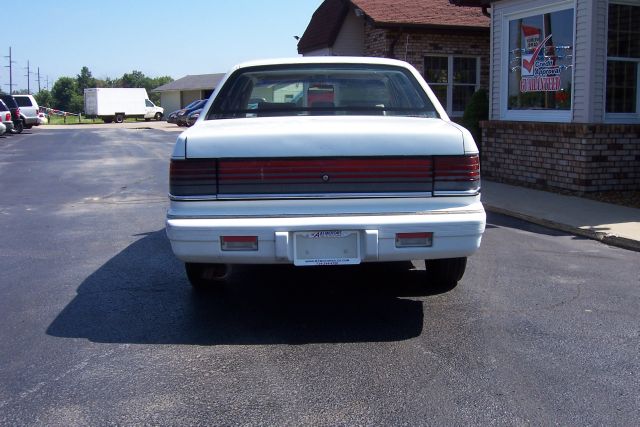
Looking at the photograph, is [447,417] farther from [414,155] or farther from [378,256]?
[414,155]

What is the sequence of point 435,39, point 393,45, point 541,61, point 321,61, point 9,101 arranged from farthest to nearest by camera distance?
point 9,101 → point 435,39 → point 393,45 → point 541,61 → point 321,61

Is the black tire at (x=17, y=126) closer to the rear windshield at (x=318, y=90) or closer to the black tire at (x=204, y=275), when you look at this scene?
the rear windshield at (x=318, y=90)

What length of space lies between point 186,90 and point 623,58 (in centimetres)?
5708

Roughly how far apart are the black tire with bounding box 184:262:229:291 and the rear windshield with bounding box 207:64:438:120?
114 cm

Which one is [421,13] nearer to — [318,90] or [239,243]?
[318,90]

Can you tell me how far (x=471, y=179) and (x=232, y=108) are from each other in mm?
2142

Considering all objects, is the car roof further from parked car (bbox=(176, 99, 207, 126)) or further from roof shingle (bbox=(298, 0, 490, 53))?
parked car (bbox=(176, 99, 207, 126))

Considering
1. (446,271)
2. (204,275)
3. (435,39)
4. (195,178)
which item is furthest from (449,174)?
(435,39)

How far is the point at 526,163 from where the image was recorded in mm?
11688

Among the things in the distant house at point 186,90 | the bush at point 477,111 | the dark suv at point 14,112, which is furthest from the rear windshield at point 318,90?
the distant house at point 186,90

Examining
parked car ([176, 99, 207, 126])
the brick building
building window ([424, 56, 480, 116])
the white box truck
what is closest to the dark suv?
parked car ([176, 99, 207, 126])

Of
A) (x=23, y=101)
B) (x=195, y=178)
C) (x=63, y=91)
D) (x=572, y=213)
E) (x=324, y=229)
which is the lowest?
(x=572, y=213)

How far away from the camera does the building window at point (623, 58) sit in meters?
10.4

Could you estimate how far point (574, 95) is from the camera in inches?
415
